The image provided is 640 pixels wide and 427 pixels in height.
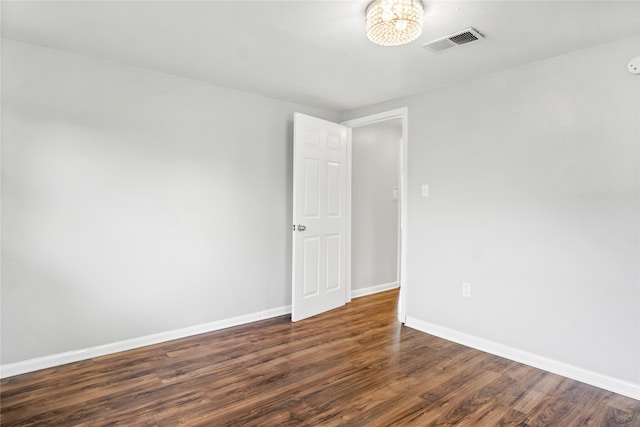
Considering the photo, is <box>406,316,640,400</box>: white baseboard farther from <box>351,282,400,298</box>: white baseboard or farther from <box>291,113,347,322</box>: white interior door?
<box>351,282,400,298</box>: white baseboard

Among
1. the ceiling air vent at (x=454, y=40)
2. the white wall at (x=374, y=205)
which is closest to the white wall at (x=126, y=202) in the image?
the white wall at (x=374, y=205)

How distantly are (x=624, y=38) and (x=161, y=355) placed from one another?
3935mm

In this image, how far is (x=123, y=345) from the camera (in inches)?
112

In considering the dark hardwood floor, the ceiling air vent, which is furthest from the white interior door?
the ceiling air vent

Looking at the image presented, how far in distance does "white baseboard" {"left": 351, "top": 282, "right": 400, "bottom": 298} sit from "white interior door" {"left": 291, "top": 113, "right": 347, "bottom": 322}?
15.4 inches

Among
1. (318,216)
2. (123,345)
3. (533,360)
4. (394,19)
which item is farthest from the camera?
(318,216)

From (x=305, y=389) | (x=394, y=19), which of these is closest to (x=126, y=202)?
(x=305, y=389)

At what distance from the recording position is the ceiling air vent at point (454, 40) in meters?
2.25

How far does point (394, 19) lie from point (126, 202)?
93.3 inches

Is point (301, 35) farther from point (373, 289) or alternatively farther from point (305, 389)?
point (373, 289)

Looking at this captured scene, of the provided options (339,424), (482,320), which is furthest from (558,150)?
(339,424)

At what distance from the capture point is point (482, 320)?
3004 millimetres

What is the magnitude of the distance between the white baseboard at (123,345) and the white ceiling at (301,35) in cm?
221

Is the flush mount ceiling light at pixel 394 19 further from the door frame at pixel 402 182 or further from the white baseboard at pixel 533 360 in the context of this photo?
the white baseboard at pixel 533 360
